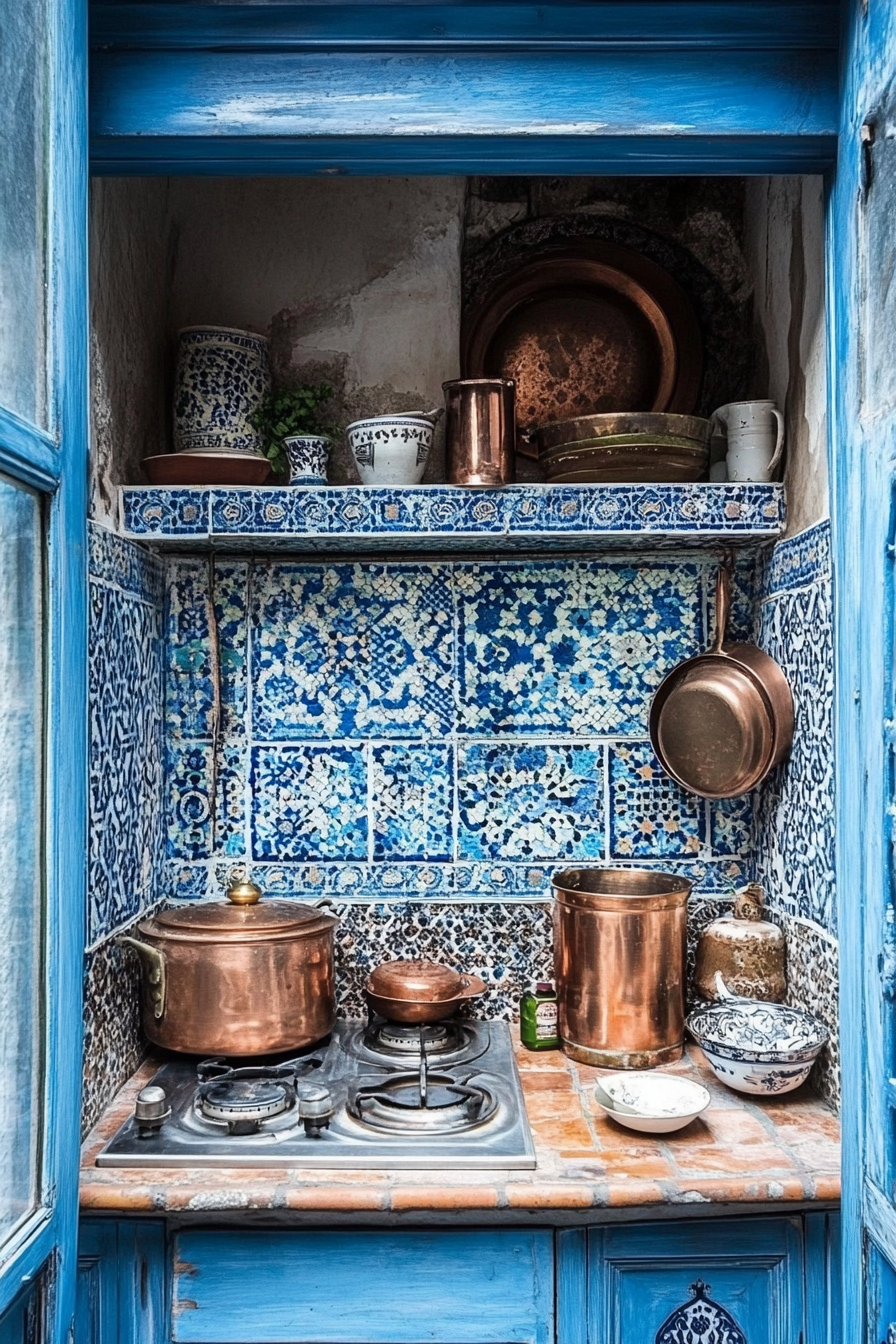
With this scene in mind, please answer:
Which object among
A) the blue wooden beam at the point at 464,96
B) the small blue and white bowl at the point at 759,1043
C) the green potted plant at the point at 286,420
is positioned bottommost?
the small blue and white bowl at the point at 759,1043

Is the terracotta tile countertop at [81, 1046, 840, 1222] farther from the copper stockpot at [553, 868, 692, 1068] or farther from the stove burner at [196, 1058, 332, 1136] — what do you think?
the copper stockpot at [553, 868, 692, 1068]

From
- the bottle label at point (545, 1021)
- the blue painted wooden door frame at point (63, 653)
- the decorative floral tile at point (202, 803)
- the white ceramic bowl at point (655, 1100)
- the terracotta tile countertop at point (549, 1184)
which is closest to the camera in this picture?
the blue painted wooden door frame at point (63, 653)

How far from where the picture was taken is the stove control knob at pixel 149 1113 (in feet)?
4.64

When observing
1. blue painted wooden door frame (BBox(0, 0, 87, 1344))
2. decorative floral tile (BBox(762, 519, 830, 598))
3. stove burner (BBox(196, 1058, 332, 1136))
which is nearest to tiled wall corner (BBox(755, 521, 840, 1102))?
decorative floral tile (BBox(762, 519, 830, 598))

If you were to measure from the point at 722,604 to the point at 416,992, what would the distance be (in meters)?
0.87

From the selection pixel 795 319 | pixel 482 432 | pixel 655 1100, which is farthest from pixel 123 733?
pixel 795 319

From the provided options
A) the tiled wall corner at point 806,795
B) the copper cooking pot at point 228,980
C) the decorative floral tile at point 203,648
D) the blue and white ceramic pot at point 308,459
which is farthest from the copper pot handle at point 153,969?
the tiled wall corner at point 806,795

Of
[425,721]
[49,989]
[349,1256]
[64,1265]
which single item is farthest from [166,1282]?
[425,721]

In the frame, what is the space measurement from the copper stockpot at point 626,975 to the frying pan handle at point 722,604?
451 millimetres

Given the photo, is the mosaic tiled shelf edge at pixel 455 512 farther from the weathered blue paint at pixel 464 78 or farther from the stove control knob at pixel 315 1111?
the stove control knob at pixel 315 1111

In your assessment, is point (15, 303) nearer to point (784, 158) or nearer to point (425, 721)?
point (784, 158)

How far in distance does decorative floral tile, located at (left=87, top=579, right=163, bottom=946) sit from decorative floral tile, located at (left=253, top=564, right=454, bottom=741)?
20cm

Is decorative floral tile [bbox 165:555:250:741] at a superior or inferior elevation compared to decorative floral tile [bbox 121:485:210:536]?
inferior

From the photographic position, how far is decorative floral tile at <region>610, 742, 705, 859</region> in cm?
188
